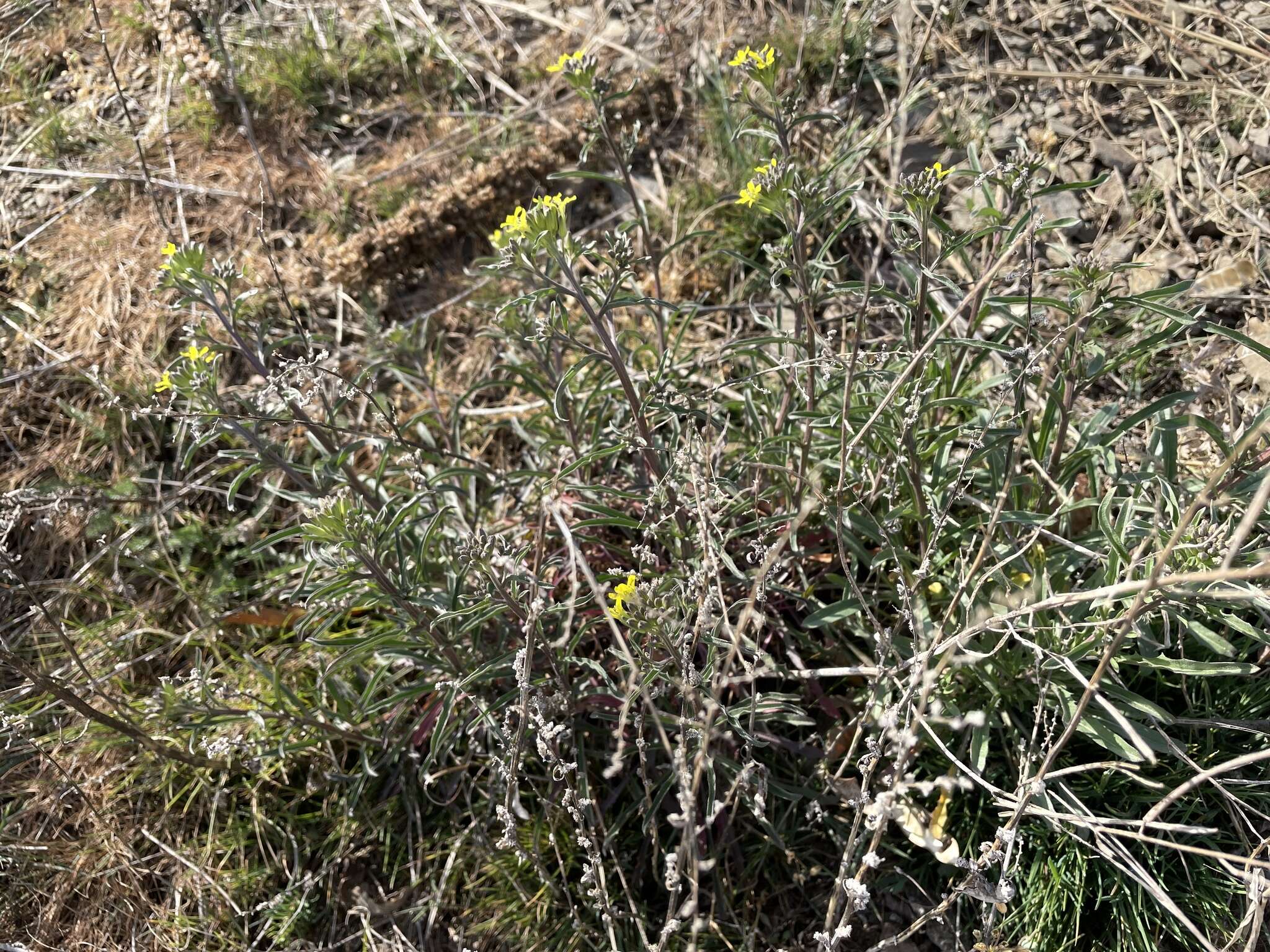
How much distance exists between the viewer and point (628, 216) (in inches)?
148

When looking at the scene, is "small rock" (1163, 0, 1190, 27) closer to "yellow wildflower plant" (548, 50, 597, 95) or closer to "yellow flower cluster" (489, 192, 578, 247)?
"yellow wildflower plant" (548, 50, 597, 95)

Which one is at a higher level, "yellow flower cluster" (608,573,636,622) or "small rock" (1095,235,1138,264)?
"yellow flower cluster" (608,573,636,622)

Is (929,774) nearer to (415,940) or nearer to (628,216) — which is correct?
(415,940)

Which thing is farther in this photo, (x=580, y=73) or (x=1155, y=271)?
(x=1155, y=271)

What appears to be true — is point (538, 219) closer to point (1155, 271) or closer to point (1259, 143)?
point (1155, 271)

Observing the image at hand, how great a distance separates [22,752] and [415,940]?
53.5 inches

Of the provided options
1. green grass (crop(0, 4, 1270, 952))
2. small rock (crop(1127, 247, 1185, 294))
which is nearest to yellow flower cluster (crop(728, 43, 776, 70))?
green grass (crop(0, 4, 1270, 952))

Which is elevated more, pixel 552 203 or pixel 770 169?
pixel 552 203

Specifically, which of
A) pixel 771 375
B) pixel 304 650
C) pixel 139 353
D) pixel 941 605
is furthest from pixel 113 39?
pixel 941 605

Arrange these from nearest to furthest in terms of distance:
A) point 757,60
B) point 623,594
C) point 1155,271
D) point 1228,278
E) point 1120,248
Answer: point 623,594 < point 757,60 < point 1228,278 < point 1155,271 < point 1120,248

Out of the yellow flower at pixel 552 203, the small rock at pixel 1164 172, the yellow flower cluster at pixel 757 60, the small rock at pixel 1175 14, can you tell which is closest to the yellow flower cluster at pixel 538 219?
the yellow flower at pixel 552 203

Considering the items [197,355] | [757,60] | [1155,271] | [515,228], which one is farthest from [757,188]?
[1155,271]

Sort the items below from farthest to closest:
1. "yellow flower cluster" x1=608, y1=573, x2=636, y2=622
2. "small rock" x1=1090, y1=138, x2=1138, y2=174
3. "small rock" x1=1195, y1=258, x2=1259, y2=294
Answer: "small rock" x1=1090, y1=138, x2=1138, y2=174
"small rock" x1=1195, y1=258, x2=1259, y2=294
"yellow flower cluster" x1=608, y1=573, x2=636, y2=622

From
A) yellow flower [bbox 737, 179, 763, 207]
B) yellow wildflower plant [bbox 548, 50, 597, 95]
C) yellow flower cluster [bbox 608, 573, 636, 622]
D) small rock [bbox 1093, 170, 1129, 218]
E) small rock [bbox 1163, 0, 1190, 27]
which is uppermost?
yellow wildflower plant [bbox 548, 50, 597, 95]
